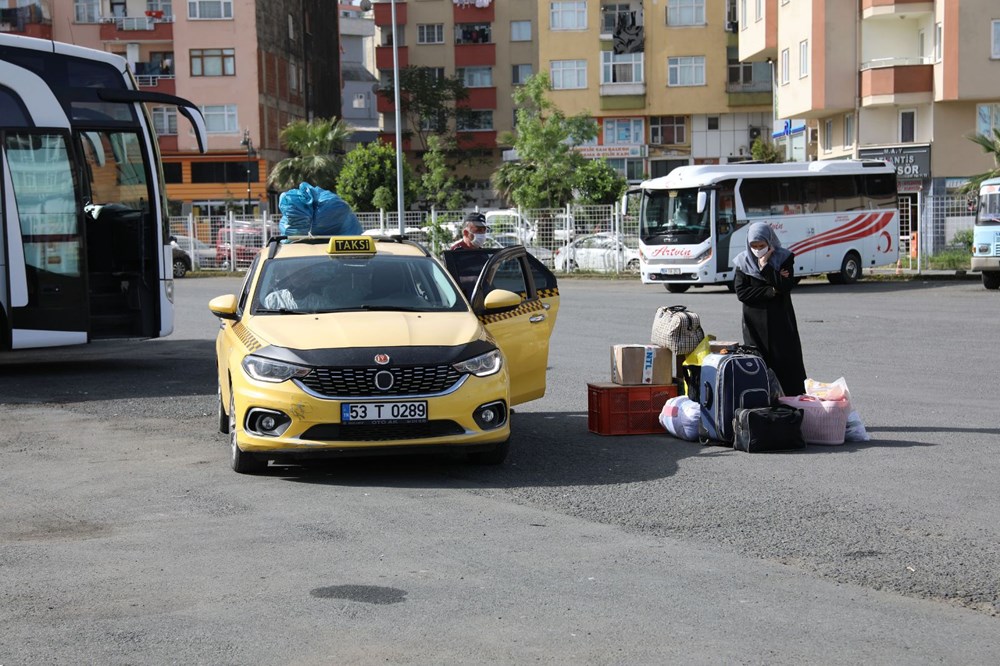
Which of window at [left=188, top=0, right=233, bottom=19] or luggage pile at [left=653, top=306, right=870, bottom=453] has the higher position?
window at [left=188, top=0, right=233, bottom=19]

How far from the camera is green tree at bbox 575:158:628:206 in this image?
182 ft

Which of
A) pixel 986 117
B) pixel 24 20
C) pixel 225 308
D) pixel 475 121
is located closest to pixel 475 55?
pixel 475 121

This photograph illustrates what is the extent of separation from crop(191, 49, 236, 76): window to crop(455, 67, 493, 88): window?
19.8m

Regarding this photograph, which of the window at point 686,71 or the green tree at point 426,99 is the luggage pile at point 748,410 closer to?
the window at point 686,71

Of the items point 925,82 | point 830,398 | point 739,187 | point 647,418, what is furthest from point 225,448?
point 925,82

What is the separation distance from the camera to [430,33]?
85.8 metres

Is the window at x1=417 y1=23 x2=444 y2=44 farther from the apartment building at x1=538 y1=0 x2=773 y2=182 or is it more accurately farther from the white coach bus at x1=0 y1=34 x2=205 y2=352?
the white coach bus at x1=0 y1=34 x2=205 y2=352

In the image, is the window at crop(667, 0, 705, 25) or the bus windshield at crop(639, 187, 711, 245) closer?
the bus windshield at crop(639, 187, 711, 245)

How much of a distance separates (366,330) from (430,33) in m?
78.8

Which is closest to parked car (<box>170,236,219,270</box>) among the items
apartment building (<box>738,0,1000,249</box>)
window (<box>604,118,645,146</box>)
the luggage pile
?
apartment building (<box>738,0,1000,249</box>)

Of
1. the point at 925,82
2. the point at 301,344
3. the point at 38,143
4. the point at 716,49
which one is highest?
the point at 716,49

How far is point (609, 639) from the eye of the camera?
17.7 ft

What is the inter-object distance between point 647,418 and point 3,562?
5.61 metres

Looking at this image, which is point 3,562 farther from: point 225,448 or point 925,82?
point 925,82
